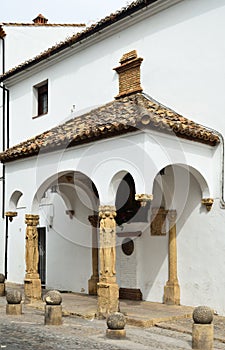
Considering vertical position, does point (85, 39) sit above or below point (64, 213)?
above

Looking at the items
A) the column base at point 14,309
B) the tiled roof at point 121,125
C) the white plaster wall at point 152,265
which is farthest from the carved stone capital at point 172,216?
the column base at point 14,309

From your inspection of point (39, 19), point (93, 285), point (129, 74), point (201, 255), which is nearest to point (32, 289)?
point (93, 285)

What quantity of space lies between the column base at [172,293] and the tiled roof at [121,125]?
3.04 metres

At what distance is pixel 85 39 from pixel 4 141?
208 inches

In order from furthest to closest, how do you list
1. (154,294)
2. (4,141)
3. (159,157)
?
(4,141) → (154,294) → (159,157)

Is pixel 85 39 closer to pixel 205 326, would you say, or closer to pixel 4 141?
pixel 4 141

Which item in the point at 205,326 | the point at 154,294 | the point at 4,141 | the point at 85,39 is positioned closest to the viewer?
the point at 205,326

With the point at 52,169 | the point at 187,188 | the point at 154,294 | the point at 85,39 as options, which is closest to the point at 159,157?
the point at 187,188

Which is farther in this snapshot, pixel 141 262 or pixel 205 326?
pixel 141 262

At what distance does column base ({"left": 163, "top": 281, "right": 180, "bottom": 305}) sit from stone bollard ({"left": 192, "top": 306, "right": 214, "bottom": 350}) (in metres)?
3.14

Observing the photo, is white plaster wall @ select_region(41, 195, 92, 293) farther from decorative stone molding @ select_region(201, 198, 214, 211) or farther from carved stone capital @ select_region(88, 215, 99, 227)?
decorative stone molding @ select_region(201, 198, 214, 211)

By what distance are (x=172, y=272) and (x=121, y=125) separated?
3.46 meters

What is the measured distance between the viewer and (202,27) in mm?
10766

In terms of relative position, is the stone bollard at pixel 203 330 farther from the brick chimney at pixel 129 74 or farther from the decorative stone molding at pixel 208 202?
the brick chimney at pixel 129 74
